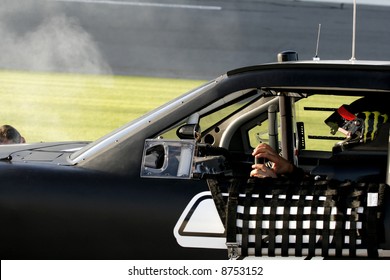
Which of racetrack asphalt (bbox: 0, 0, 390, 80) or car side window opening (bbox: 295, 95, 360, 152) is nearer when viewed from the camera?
car side window opening (bbox: 295, 95, 360, 152)

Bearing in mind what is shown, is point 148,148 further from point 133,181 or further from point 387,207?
point 387,207

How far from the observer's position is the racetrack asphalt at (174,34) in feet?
48.0

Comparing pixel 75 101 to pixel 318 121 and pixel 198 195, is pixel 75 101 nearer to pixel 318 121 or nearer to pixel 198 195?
pixel 318 121

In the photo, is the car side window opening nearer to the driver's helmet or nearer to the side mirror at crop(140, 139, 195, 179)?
the driver's helmet

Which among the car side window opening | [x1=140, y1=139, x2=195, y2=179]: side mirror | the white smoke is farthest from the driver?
the white smoke

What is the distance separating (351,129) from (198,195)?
2.78ft

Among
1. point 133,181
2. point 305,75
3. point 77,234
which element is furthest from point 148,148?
point 305,75

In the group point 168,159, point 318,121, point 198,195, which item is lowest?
point 198,195

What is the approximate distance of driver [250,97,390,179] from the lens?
14.9 ft

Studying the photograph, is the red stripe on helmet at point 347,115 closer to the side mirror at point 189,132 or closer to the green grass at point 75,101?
the side mirror at point 189,132

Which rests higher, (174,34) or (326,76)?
(174,34)

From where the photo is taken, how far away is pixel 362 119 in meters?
4.60

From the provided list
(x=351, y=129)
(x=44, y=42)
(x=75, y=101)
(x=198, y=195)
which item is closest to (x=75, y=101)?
(x=75, y=101)

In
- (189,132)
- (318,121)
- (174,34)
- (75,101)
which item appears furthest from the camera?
(174,34)
